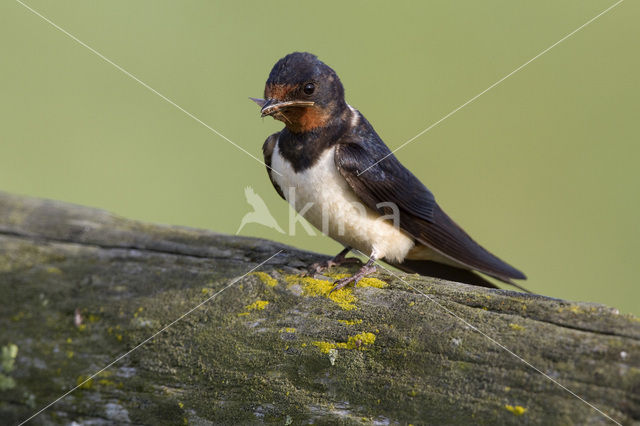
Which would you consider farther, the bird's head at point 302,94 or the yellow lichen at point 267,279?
the bird's head at point 302,94

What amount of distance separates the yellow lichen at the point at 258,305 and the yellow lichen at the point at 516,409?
75 centimetres

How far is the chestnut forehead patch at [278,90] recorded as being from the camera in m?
2.57

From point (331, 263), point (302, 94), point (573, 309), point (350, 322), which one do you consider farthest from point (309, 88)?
point (573, 309)

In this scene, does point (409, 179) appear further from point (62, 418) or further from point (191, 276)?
point (62, 418)

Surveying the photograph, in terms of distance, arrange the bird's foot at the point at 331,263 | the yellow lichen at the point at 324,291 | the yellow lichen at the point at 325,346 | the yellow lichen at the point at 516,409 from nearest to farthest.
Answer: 1. the yellow lichen at the point at 516,409
2. the yellow lichen at the point at 325,346
3. the yellow lichen at the point at 324,291
4. the bird's foot at the point at 331,263

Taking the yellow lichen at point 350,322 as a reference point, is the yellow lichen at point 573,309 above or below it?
above

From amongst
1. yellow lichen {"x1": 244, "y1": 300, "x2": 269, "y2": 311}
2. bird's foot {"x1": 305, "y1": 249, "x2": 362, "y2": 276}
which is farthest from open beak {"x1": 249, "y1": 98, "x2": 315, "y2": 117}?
yellow lichen {"x1": 244, "y1": 300, "x2": 269, "y2": 311}

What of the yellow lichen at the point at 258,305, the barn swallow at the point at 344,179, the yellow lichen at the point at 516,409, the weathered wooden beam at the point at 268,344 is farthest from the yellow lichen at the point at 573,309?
the barn swallow at the point at 344,179

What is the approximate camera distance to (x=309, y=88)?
2650 mm

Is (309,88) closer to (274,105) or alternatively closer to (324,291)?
(274,105)

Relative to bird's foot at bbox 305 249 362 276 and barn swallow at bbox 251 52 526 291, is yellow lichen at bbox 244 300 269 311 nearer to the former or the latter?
bird's foot at bbox 305 249 362 276

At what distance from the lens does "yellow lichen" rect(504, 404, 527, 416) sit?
1.29 metres

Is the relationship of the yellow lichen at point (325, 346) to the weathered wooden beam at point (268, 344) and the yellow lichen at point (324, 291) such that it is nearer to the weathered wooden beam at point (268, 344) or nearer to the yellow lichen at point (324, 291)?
the weathered wooden beam at point (268, 344)

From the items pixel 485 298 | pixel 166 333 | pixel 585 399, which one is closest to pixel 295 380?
pixel 166 333
